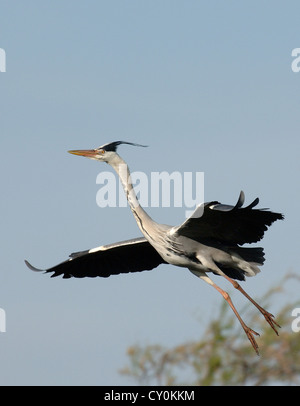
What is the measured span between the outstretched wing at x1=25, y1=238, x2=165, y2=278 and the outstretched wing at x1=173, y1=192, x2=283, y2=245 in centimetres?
164

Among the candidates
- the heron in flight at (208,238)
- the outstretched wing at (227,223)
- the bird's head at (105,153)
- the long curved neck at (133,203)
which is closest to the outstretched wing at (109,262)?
the heron in flight at (208,238)

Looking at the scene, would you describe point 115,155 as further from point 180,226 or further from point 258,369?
point 258,369

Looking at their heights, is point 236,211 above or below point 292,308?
above

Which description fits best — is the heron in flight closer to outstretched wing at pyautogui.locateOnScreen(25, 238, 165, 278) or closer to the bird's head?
the bird's head

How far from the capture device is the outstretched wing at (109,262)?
1844 cm

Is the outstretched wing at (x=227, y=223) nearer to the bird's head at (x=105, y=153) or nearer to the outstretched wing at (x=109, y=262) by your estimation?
the bird's head at (x=105, y=153)

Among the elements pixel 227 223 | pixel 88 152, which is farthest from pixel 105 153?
pixel 227 223

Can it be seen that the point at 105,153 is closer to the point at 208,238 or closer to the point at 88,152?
the point at 88,152

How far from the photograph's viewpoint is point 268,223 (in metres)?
16.4

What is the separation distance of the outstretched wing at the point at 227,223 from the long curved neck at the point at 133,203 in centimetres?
51

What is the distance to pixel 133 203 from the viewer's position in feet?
56.3

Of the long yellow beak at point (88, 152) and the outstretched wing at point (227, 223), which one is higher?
the long yellow beak at point (88, 152)
